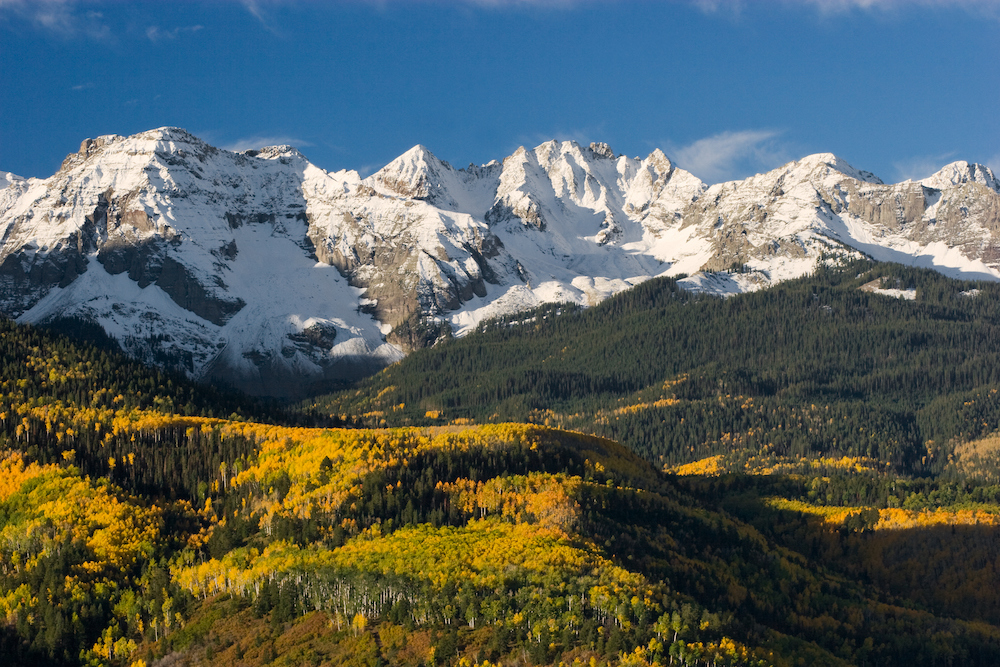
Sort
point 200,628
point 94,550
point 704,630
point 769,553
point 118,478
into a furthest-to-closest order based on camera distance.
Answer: point 769,553 → point 118,478 → point 94,550 → point 200,628 → point 704,630

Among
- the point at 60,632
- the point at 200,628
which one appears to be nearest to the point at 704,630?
the point at 200,628

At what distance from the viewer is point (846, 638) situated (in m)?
159

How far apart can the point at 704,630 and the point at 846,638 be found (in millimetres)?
43269

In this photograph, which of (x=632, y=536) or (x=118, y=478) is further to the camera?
(x=118, y=478)

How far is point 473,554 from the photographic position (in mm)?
146125

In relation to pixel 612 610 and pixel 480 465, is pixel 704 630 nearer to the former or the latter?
pixel 612 610

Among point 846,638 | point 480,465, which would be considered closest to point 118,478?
point 480,465

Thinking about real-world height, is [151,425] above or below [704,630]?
above

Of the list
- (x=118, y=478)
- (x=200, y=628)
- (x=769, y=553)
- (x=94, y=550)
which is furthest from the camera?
(x=769, y=553)

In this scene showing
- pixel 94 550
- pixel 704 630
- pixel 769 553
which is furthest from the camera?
pixel 769 553

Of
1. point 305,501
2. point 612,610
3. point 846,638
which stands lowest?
point 846,638

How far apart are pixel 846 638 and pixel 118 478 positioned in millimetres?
107141

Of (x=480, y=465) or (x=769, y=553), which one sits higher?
(x=480, y=465)

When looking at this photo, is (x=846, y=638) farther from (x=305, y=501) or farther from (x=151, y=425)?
(x=151, y=425)
